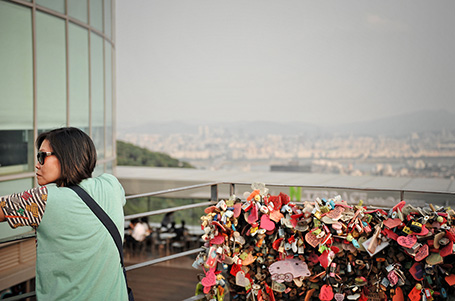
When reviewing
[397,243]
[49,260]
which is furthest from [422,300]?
[49,260]

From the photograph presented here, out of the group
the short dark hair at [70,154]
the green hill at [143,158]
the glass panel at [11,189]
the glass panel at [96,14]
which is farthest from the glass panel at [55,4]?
the green hill at [143,158]

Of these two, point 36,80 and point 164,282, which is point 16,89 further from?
point 164,282

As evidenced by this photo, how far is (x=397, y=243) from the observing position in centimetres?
299

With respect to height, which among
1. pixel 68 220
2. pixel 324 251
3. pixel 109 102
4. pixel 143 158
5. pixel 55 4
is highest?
pixel 55 4

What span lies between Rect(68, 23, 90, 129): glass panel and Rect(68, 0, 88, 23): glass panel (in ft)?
0.66

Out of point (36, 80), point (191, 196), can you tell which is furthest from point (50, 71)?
point (191, 196)

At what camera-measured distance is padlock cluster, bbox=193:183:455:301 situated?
287cm

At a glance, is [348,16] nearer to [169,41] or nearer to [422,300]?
[169,41]

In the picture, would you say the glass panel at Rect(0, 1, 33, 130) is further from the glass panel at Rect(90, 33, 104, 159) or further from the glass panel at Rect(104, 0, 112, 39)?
the glass panel at Rect(104, 0, 112, 39)

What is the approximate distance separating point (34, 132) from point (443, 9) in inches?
2331

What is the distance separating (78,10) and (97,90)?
1.94 metres

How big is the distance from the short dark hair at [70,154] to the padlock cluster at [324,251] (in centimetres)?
153

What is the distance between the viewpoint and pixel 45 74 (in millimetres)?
8289

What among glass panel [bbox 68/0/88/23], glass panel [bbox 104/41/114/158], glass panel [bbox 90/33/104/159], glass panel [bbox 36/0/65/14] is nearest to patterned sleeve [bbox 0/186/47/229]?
glass panel [bbox 36/0/65/14]
